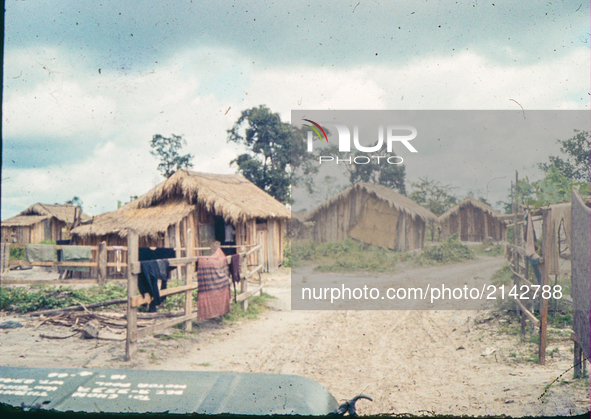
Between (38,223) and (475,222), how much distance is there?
1563 cm

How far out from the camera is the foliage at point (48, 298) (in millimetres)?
7035

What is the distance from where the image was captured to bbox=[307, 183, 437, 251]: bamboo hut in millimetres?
9992

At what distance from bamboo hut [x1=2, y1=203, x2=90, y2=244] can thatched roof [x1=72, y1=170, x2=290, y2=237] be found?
7.80 ft

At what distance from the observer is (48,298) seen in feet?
23.7

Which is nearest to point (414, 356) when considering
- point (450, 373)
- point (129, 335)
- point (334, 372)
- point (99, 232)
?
point (450, 373)

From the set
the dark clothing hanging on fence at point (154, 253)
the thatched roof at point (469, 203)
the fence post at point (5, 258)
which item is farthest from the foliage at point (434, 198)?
the fence post at point (5, 258)

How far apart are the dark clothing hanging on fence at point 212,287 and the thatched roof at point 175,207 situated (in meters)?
5.07

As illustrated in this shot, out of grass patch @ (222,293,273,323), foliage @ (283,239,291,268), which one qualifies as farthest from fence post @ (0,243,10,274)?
foliage @ (283,239,291,268)

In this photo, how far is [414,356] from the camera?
5.14 meters

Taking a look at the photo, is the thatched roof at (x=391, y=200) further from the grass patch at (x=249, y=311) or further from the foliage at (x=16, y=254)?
the foliage at (x=16, y=254)

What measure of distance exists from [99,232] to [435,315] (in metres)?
9.59

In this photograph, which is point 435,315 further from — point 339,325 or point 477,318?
point 339,325

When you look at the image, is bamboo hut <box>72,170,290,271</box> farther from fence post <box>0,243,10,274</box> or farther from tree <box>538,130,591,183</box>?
tree <box>538,130,591,183</box>

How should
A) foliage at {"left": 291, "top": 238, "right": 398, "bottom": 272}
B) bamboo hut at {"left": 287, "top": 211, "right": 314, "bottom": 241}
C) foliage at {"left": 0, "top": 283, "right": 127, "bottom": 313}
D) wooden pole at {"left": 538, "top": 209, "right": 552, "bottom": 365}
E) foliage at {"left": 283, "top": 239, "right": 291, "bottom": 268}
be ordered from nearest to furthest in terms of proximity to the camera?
wooden pole at {"left": 538, "top": 209, "right": 552, "bottom": 365} → foliage at {"left": 0, "top": 283, "right": 127, "bottom": 313} → foliage at {"left": 291, "top": 238, "right": 398, "bottom": 272} → foliage at {"left": 283, "top": 239, "right": 291, "bottom": 268} → bamboo hut at {"left": 287, "top": 211, "right": 314, "bottom": 241}
